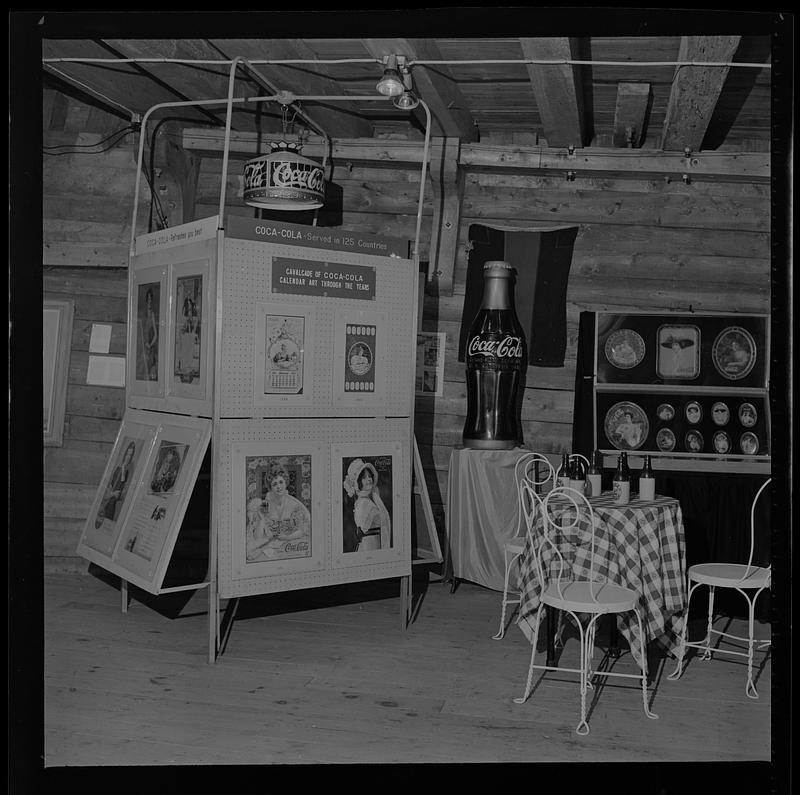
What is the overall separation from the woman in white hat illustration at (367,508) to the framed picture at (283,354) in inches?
17.3

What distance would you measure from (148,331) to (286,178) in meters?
1.10

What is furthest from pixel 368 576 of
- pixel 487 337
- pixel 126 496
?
pixel 487 337

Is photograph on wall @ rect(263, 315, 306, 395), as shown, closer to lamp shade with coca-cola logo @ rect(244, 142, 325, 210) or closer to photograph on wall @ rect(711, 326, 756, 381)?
lamp shade with coca-cola logo @ rect(244, 142, 325, 210)

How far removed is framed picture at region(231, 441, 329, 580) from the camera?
434cm

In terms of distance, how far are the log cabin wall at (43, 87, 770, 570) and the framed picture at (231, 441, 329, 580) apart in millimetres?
1666

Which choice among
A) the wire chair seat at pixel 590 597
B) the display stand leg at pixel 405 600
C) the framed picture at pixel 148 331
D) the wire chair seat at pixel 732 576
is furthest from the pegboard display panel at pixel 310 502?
the wire chair seat at pixel 732 576

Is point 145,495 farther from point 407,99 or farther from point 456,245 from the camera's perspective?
point 456,245

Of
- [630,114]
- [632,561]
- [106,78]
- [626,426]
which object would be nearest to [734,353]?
[626,426]

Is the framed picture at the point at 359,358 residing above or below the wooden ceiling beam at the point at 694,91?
below

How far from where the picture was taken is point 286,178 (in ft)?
16.6

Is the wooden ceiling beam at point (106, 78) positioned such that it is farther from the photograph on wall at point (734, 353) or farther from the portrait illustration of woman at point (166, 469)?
the photograph on wall at point (734, 353)

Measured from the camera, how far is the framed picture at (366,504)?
4617mm

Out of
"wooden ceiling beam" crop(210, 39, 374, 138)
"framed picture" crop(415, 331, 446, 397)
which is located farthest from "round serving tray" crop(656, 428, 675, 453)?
"wooden ceiling beam" crop(210, 39, 374, 138)

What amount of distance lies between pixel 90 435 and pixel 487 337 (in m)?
2.65
